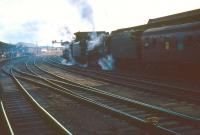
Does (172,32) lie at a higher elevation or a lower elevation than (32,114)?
higher

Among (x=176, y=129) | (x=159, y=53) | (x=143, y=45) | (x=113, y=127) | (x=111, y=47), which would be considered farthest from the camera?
(x=111, y=47)

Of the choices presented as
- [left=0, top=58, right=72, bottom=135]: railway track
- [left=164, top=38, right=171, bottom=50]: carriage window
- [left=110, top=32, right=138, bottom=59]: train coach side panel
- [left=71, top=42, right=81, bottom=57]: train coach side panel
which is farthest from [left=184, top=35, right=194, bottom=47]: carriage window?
[left=71, top=42, right=81, bottom=57]: train coach side panel

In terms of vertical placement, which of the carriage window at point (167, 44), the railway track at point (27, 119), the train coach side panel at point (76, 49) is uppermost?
the carriage window at point (167, 44)

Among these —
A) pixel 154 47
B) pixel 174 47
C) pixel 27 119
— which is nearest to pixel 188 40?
pixel 174 47

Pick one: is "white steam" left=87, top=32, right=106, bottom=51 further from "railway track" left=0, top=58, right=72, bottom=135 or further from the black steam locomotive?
"railway track" left=0, top=58, right=72, bottom=135

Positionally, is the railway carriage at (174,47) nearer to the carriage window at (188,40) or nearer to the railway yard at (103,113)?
the carriage window at (188,40)

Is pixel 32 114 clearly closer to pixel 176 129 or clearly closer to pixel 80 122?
pixel 80 122

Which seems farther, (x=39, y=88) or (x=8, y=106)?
(x=39, y=88)

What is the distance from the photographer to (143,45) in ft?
67.8

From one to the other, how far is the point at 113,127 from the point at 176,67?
10.2m

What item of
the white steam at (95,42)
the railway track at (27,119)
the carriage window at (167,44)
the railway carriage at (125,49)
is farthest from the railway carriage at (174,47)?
the white steam at (95,42)

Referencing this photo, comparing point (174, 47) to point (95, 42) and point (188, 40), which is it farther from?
point (95, 42)

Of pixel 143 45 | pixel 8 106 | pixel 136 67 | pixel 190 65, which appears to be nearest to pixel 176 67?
pixel 190 65

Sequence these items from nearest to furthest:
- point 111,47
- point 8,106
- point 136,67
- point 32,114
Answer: point 32,114 < point 8,106 < point 136,67 < point 111,47
